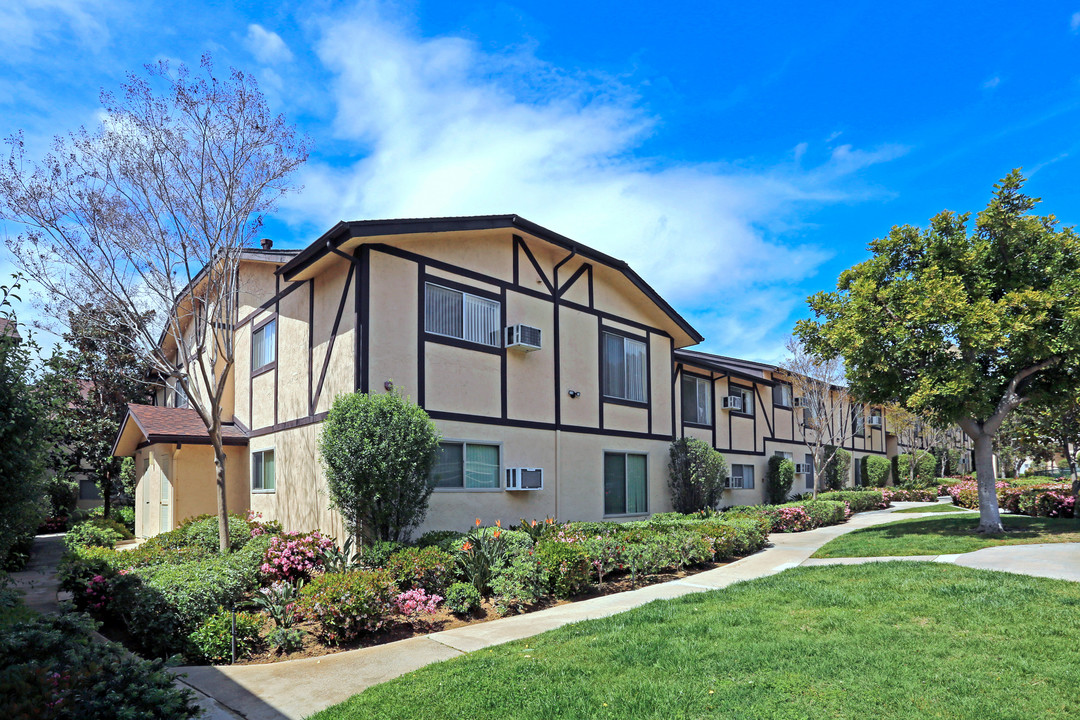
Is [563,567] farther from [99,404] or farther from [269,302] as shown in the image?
[99,404]

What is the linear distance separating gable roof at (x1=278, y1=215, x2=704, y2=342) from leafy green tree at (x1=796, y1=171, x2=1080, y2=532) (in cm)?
590

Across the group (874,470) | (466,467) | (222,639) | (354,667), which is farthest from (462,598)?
(874,470)

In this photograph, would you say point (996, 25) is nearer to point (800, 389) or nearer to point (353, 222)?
point (353, 222)

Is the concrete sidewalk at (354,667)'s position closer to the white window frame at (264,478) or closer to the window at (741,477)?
the white window frame at (264,478)

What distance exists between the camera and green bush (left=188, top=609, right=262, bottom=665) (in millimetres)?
7508

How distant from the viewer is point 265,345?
16.6 m

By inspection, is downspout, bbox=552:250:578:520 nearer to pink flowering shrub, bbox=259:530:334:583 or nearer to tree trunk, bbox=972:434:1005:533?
pink flowering shrub, bbox=259:530:334:583

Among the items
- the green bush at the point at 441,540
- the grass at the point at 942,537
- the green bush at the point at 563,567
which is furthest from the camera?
the grass at the point at 942,537

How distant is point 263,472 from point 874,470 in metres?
29.5

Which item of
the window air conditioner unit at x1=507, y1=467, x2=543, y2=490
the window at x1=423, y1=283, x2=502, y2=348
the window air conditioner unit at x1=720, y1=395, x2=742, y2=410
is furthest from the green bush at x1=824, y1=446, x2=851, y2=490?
the window at x1=423, y1=283, x2=502, y2=348

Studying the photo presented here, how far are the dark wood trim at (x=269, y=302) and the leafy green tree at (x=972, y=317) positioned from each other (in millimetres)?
11997

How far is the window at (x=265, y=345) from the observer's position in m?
15.9

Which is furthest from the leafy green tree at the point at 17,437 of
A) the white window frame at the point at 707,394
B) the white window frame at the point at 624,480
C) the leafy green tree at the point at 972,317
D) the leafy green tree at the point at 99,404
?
the leafy green tree at the point at 99,404

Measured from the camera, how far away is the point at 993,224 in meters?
14.4
